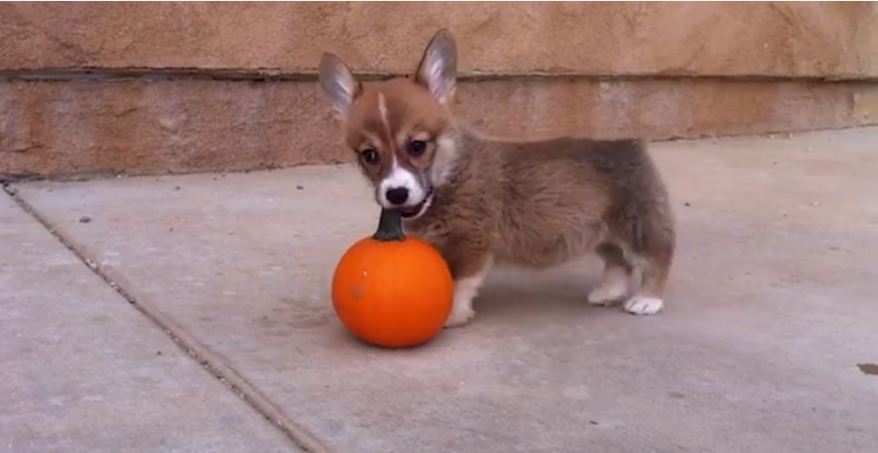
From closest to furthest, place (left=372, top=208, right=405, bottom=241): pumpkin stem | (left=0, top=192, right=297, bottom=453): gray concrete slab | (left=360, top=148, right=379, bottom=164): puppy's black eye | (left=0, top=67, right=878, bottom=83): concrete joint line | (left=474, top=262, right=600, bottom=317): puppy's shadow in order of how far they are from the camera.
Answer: (left=0, top=192, right=297, bottom=453): gray concrete slab, (left=372, top=208, right=405, bottom=241): pumpkin stem, (left=360, top=148, right=379, bottom=164): puppy's black eye, (left=474, top=262, right=600, bottom=317): puppy's shadow, (left=0, top=67, right=878, bottom=83): concrete joint line

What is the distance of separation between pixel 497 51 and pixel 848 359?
3.76 metres

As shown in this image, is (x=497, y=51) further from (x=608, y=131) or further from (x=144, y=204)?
(x=144, y=204)

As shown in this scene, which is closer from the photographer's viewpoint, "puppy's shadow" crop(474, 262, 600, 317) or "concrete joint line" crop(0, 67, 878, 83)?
"puppy's shadow" crop(474, 262, 600, 317)

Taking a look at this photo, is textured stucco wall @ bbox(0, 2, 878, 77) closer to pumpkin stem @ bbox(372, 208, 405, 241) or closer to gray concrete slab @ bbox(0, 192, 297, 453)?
gray concrete slab @ bbox(0, 192, 297, 453)

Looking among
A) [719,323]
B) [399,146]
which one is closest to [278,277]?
[399,146]

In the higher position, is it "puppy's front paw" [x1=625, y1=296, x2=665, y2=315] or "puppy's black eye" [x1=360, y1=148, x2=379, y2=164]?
"puppy's black eye" [x1=360, y1=148, x2=379, y2=164]

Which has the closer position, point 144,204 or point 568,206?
point 568,206

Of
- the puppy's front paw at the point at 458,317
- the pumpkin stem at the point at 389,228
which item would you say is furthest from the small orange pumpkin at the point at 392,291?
the puppy's front paw at the point at 458,317

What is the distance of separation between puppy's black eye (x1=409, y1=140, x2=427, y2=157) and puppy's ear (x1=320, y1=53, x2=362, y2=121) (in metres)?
0.30

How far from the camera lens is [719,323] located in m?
3.96

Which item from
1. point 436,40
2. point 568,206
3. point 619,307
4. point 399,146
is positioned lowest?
point 619,307

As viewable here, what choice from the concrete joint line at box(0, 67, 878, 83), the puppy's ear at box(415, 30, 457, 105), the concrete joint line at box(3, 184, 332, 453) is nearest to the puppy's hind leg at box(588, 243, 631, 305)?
the puppy's ear at box(415, 30, 457, 105)

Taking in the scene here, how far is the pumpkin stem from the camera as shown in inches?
143

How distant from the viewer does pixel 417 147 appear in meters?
3.85
